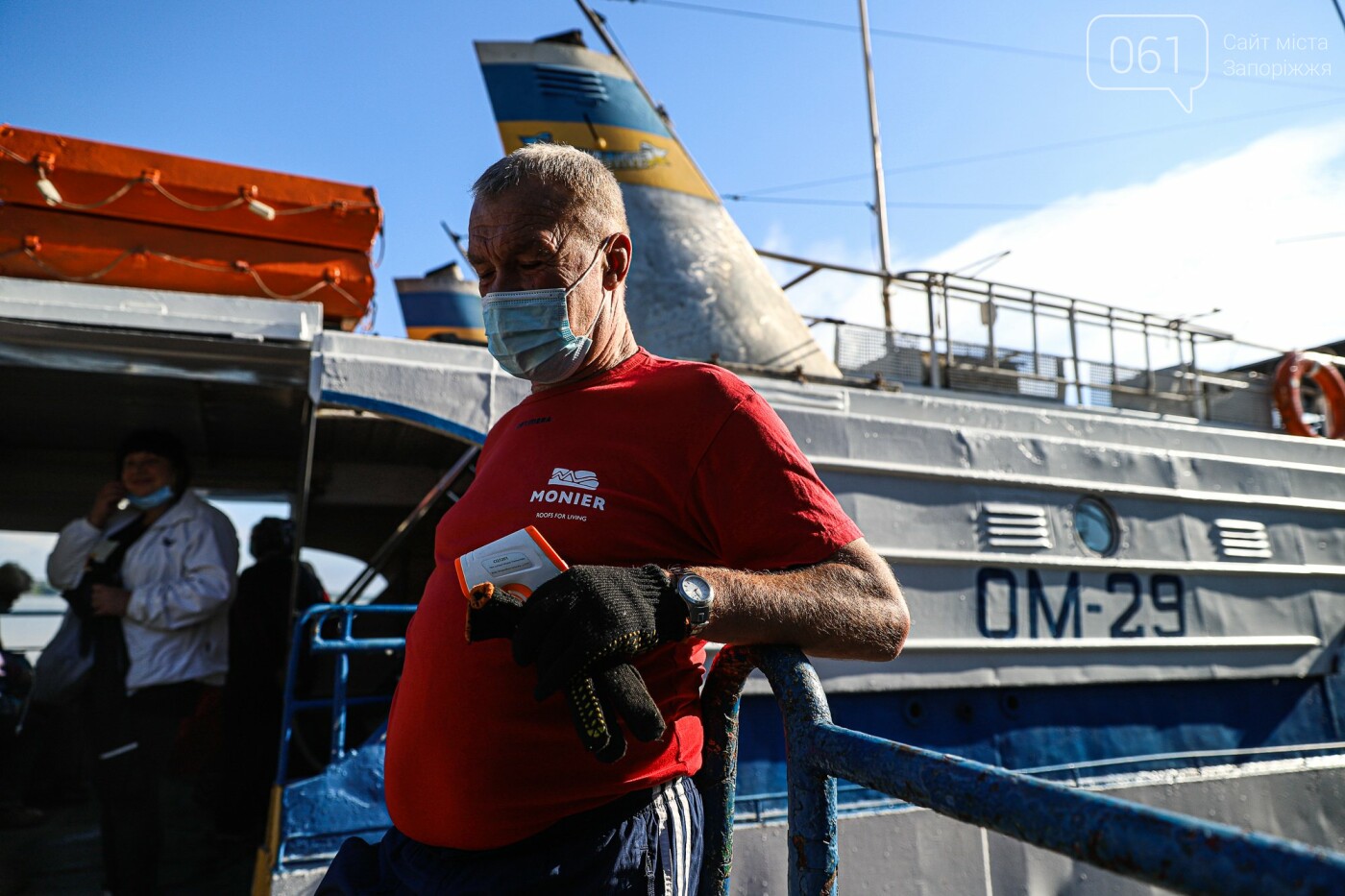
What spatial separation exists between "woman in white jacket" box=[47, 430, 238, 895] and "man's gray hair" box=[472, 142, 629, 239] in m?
2.90

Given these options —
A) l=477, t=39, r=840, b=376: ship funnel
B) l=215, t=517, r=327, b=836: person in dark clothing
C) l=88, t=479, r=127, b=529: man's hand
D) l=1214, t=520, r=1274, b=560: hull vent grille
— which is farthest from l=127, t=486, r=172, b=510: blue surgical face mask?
l=1214, t=520, r=1274, b=560: hull vent grille

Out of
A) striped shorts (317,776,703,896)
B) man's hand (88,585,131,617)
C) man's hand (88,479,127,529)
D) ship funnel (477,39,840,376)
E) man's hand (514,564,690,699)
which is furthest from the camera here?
ship funnel (477,39,840,376)

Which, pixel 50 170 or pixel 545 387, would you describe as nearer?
pixel 545 387

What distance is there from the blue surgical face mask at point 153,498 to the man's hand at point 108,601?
0.44m

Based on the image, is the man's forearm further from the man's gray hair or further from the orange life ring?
the orange life ring

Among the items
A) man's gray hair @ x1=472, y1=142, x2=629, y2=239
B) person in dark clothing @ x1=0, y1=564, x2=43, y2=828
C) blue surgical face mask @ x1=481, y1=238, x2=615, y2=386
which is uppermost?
man's gray hair @ x1=472, y1=142, x2=629, y2=239

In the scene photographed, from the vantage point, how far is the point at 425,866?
4.16 feet

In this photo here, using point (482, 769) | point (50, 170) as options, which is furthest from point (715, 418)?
point (50, 170)

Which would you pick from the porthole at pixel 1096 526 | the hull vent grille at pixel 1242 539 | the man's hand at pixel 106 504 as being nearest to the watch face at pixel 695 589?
the man's hand at pixel 106 504

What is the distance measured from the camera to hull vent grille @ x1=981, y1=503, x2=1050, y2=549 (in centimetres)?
486

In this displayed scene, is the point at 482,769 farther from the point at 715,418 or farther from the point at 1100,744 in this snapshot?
the point at 1100,744

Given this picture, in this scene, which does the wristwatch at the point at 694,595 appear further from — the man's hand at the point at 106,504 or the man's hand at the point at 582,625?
the man's hand at the point at 106,504

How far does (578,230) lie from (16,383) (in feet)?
14.9

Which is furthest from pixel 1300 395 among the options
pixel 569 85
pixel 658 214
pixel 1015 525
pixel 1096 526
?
pixel 569 85
